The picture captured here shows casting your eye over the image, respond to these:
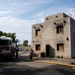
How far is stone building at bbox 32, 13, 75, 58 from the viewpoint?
101 feet

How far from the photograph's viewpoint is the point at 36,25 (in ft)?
120

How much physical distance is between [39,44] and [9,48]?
551 inches

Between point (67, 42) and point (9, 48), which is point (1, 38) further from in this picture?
point (67, 42)

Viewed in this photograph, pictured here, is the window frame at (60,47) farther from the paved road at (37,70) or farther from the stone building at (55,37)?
the paved road at (37,70)

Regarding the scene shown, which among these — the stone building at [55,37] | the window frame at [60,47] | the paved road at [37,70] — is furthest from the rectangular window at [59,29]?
the paved road at [37,70]

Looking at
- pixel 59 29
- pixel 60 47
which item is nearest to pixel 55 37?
pixel 59 29

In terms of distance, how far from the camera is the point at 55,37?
32.8 metres

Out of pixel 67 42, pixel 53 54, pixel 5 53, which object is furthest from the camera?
pixel 53 54

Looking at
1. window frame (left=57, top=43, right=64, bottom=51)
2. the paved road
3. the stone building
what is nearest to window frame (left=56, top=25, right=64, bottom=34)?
the stone building

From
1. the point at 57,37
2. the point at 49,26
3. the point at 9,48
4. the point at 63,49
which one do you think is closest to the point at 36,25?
the point at 49,26

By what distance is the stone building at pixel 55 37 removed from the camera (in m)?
30.9

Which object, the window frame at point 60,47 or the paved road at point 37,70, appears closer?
the paved road at point 37,70

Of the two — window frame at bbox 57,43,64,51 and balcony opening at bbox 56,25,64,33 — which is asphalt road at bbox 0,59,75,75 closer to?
window frame at bbox 57,43,64,51

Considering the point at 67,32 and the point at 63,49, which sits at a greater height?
the point at 67,32
